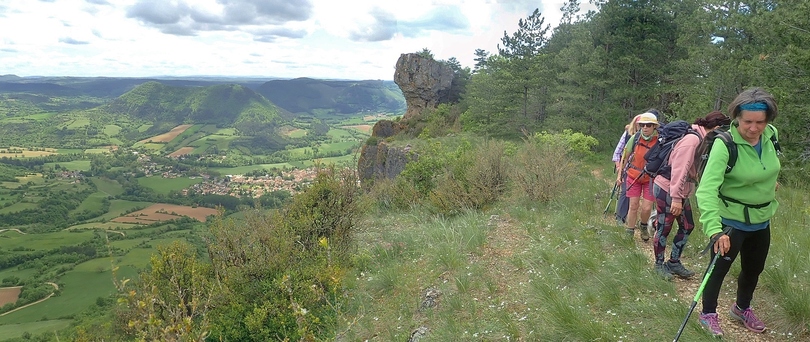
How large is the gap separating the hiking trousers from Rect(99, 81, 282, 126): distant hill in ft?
556

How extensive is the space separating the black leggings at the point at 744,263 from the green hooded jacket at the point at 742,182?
0.44 feet

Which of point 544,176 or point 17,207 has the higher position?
point 544,176

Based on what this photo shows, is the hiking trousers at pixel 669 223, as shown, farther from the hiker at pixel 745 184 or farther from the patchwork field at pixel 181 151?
the patchwork field at pixel 181 151

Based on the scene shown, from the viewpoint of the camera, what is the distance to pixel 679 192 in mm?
3070

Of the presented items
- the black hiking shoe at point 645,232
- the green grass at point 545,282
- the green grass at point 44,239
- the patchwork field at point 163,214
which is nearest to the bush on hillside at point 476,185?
the green grass at point 545,282

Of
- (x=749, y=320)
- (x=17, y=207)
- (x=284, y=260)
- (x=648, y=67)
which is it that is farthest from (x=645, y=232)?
(x=17, y=207)

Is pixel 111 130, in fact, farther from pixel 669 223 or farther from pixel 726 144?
pixel 726 144

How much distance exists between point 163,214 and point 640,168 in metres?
70.6

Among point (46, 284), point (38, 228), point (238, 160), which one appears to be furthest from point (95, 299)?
point (238, 160)

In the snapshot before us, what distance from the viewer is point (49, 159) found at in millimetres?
101688

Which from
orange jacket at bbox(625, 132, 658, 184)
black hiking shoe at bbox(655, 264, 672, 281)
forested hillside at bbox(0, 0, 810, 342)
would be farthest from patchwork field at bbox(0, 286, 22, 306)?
black hiking shoe at bbox(655, 264, 672, 281)

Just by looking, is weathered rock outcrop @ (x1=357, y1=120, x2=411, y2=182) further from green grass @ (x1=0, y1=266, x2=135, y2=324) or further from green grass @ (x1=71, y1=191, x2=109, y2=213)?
green grass @ (x1=71, y1=191, x2=109, y2=213)

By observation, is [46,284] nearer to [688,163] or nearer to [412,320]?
[412,320]

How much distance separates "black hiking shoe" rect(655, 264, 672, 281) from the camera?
11.3 feet
